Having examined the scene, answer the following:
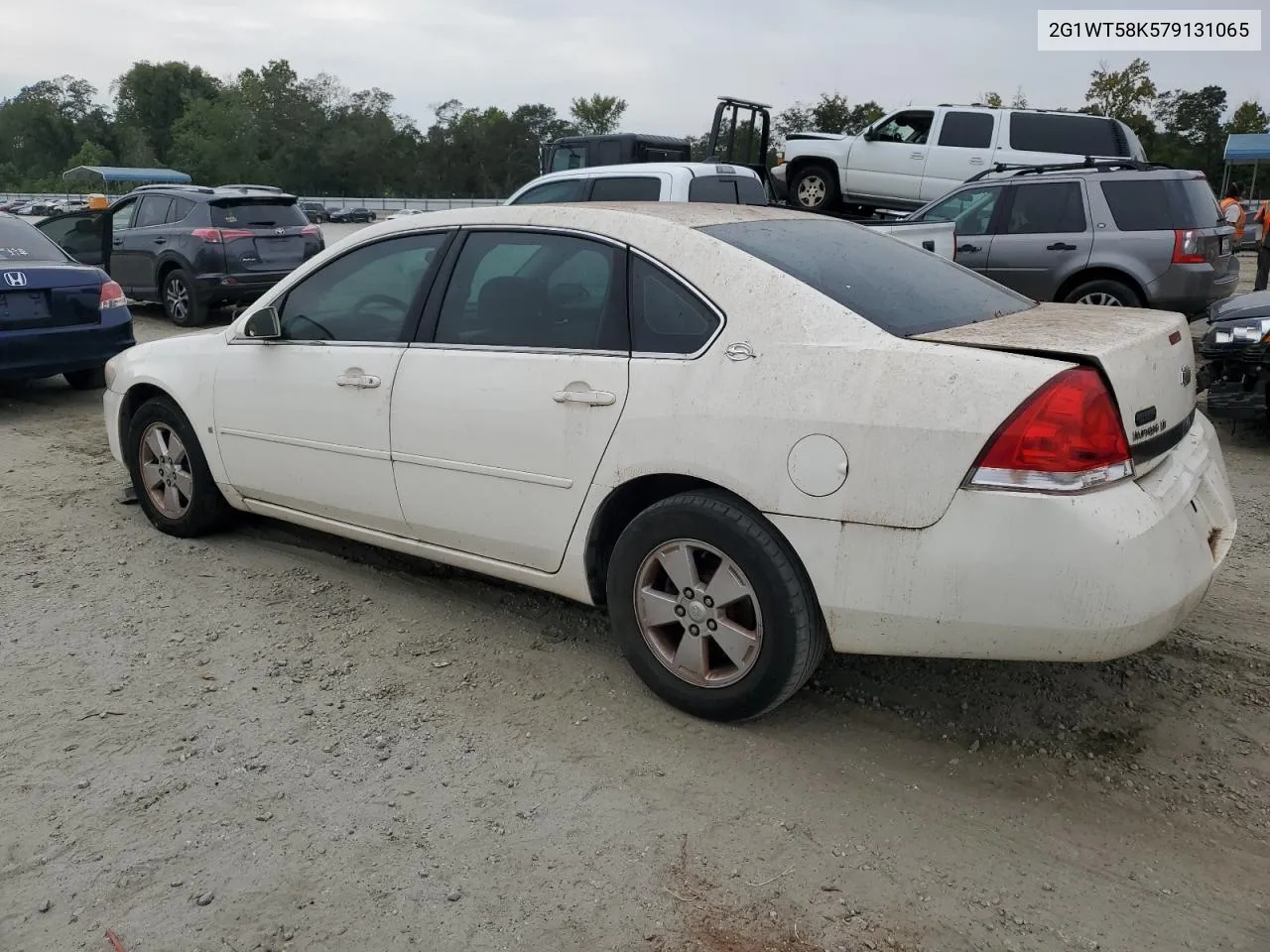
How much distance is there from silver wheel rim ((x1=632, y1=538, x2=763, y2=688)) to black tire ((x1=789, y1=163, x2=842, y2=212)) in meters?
12.7

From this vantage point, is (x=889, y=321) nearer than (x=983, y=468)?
No

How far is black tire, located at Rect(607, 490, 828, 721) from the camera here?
9.43 feet

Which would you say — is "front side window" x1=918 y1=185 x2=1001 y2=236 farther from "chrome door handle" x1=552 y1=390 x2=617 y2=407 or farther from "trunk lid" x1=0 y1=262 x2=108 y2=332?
"chrome door handle" x1=552 y1=390 x2=617 y2=407

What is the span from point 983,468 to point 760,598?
2.42 feet

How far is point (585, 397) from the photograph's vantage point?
127 inches

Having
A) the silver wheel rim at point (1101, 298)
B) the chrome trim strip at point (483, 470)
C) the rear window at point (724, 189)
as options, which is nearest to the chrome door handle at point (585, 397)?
the chrome trim strip at point (483, 470)

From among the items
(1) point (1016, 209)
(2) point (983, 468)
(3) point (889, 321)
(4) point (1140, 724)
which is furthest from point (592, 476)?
(1) point (1016, 209)

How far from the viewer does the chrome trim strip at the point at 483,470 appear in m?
3.34

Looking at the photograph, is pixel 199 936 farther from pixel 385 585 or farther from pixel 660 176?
pixel 660 176

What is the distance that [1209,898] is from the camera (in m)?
2.39

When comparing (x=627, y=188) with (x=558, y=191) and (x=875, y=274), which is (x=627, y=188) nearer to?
(x=558, y=191)

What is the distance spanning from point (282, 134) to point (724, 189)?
259 ft

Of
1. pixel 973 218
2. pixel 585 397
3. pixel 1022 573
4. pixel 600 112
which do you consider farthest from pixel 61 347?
pixel 600 112

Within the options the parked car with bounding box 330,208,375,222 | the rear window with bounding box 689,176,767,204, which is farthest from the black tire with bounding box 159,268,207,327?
the parked car with bounding box 330,208,375,222
